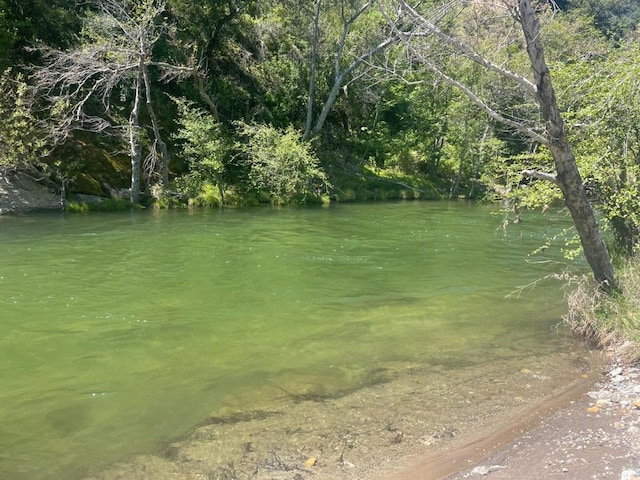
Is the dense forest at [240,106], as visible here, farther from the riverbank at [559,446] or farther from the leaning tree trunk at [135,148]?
the riverbank at [559,446]

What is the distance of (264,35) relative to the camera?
31.9 metres

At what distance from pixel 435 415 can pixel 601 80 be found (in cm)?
572

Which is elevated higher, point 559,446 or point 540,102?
point 540,102

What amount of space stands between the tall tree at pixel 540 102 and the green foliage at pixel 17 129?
19.2m

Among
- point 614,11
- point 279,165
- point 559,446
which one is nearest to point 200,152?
point 279,165

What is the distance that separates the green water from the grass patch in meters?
0.42

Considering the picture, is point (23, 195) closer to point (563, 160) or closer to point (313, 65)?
point (313, 65)

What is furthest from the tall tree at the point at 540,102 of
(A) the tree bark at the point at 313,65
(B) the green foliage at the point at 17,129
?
(A) the tree bark at the point at 313,65

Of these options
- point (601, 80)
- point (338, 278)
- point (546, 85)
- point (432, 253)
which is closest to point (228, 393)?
point (546, 85)

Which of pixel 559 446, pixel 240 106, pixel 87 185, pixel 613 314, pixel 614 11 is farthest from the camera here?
pixel 614 11

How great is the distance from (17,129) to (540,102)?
2102 cm

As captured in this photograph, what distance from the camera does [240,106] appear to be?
31766mm

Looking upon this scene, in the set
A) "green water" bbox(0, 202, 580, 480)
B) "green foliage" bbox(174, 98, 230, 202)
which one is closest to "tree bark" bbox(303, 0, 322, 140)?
"green foliage" bbox(174, 98, 230, 202)

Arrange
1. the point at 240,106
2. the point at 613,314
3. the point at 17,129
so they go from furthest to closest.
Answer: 1. the point at 240,106
2. the point at 17,129
3. the point at 613,314
